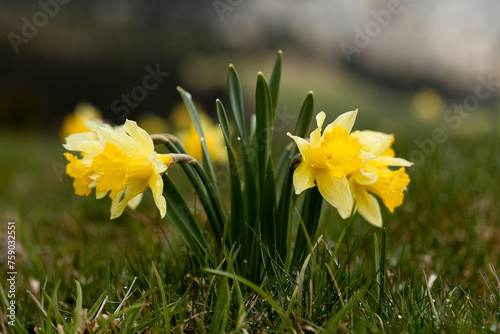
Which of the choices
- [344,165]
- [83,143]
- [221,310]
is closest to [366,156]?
[344,165]

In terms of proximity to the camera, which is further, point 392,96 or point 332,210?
point 392,96

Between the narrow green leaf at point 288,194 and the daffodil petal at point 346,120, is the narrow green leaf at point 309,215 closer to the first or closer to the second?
the narrow green leaf at point 288,194

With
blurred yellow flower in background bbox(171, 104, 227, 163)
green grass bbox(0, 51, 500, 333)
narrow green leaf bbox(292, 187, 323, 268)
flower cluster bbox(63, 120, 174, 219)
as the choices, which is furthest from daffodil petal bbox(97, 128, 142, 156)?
blurred yellow flower in background bbox(171, 104, 227, 163)

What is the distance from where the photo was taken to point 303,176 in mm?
1152

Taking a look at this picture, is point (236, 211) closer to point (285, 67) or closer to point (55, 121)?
point (285, 67)

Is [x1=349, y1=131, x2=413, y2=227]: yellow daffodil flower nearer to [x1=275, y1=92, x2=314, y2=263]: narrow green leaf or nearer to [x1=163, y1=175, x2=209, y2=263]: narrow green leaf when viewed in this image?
[x1=275, y1=92, x2=314, y2=263]: narrow green leaf

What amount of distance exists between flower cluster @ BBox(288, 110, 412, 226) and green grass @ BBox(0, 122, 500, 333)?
0.16 metres

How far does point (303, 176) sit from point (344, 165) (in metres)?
0.11

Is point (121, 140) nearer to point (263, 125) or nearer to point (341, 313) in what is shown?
point (263, 125)

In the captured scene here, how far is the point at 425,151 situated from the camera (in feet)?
9.84

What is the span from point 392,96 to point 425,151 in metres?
4.93

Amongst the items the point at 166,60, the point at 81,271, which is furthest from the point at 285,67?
the point at 81,271

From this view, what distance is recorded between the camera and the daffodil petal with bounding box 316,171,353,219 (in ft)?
3.85

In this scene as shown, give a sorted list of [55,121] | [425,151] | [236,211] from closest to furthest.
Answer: [236,211] → [425,151] → [55,121]
